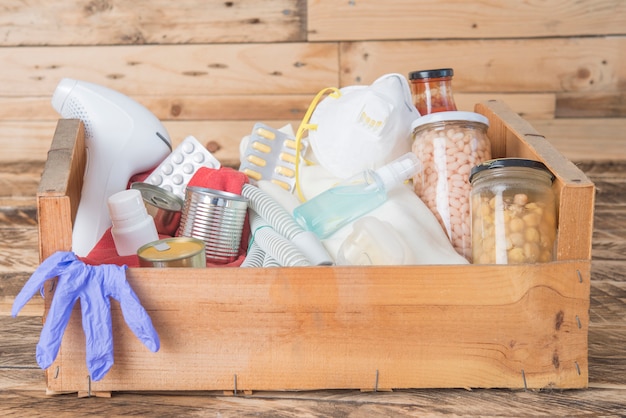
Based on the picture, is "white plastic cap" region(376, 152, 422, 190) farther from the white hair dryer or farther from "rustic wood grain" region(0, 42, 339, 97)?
"rustic wood grain" region(0, 42, 339, 97)

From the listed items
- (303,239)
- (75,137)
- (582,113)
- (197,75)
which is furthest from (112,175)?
(582,113)

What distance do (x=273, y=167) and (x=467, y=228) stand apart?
0.34 m

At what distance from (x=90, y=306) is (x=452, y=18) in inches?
58.0

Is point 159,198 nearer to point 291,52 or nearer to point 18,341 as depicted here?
point 18,341

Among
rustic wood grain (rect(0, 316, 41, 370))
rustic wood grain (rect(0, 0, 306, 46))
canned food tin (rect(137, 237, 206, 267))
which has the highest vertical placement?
rustic wood grain (rect(0, 0, 306, 46))

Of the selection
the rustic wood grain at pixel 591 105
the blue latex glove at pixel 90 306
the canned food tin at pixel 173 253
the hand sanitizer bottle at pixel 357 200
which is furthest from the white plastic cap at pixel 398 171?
the rustic wood grain at pixel 591 105

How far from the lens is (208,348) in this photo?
83cm

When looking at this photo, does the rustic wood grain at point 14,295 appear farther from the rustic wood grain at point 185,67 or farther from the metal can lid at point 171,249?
the rustic wood grain at point 185,67

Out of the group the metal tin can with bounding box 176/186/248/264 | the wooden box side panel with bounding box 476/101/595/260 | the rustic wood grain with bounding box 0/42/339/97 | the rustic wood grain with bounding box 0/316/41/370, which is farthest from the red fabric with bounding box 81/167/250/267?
the rustic wood grain with bounding box 0/42/339/97

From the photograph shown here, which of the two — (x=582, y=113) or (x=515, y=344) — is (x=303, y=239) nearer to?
(x=515, y=344)

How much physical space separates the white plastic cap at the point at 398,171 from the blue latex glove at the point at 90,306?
0.36 m

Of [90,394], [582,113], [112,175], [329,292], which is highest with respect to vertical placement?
[582,113]

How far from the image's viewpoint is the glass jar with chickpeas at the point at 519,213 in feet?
2.83

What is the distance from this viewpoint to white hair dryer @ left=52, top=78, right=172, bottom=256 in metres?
1.07
